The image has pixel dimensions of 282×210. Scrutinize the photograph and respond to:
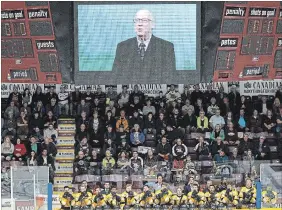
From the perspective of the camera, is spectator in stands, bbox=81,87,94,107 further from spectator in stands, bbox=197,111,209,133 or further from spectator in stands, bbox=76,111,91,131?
spectator in stands, bbox=197,111,209,133

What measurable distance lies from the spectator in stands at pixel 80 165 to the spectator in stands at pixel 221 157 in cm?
250

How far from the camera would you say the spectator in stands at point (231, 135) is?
2045cm

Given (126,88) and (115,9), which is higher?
(115,9)

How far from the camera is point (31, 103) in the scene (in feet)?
69.7

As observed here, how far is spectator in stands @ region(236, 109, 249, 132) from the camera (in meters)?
20.8

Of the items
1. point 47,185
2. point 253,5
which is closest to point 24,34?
point 47,185

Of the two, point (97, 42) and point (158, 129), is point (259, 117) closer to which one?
point (158, 129)

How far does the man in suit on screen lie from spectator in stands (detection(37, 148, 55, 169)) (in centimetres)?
241

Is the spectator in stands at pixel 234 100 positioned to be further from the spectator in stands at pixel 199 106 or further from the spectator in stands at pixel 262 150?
the spectator in stands at pixel 262 150

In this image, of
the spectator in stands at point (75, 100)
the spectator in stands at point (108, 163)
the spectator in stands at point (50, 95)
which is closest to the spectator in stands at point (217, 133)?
the spectator in stands at point (108, 163)

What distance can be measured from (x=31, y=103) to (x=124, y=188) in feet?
11.6

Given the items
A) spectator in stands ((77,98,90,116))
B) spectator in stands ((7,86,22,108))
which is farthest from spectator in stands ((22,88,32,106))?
spectator in stands ((77,98,90,116))

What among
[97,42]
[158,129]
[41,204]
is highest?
[97,42]

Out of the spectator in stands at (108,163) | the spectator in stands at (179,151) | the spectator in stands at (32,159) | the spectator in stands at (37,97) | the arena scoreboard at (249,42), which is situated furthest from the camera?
the spectator in stands at (37,97)
